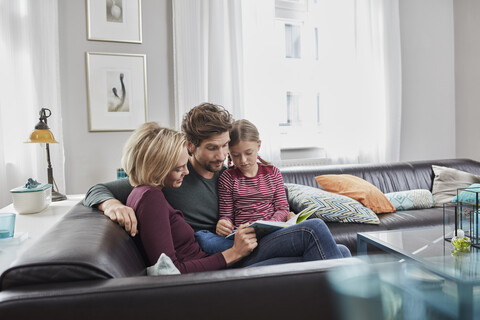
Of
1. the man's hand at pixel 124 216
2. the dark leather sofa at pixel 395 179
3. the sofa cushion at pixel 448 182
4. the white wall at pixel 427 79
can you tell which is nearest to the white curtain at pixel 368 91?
the white wall at pixel 427 79

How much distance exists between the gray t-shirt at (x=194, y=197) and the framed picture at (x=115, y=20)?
192cm

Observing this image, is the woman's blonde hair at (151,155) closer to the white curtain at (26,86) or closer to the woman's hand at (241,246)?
the woman's hand at (241,246)

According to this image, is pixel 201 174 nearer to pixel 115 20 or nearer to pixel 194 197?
pixel 194 197

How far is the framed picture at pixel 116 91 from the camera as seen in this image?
10.2 ft

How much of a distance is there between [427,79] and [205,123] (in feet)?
11.6

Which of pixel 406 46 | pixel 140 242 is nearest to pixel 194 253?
pixel 140 242

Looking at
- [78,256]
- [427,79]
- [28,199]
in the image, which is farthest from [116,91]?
[427,79]

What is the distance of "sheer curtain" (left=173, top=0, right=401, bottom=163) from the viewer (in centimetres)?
335

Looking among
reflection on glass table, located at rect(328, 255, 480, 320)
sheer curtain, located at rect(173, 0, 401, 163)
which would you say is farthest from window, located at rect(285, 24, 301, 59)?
reflection on glass table, located at rect(328, 255, 480, 320)

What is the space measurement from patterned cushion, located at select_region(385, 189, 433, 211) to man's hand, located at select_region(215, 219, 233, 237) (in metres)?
1.55

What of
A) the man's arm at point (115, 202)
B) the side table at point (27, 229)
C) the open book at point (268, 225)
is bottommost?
the side table at point (27, 229)

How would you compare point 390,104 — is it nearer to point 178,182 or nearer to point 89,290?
point 178,182

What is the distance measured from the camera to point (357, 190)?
2.58 meters

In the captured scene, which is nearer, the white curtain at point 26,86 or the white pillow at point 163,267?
the white pillow at point 163,267
